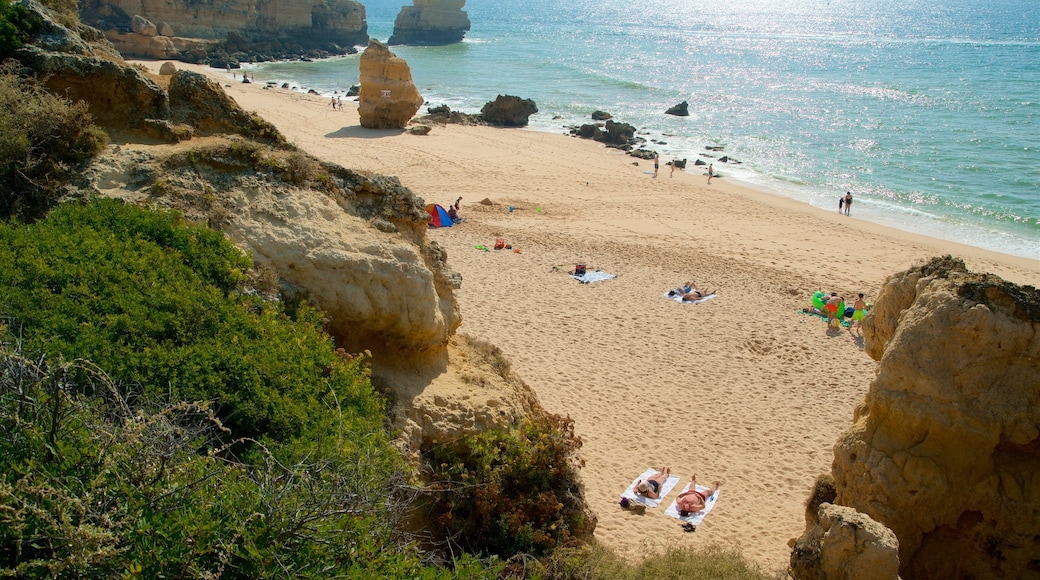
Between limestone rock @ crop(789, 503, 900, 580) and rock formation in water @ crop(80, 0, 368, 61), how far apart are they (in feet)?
194

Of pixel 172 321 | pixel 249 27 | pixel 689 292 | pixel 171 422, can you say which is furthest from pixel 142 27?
pixel 171 422

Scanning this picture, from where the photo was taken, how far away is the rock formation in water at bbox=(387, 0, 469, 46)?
92000 millimetres

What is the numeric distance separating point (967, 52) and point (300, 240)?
92.5 meters

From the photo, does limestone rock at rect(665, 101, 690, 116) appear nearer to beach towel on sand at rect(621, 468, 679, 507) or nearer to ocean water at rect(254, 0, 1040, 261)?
ocean water at rect(254, 0, 1040, 261)

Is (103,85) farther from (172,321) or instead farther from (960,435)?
(960,435)

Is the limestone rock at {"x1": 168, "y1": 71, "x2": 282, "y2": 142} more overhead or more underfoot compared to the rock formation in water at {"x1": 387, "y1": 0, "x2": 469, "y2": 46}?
more underfoot

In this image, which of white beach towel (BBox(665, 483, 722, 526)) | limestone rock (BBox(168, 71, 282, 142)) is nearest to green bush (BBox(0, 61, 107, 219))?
limestone rock (BBox(168, 71, 282, 142))

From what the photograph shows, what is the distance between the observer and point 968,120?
45.1m

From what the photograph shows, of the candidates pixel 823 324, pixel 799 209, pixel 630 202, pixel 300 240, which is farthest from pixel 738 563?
pixel 799 209

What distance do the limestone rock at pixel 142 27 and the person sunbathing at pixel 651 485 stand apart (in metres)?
56.7

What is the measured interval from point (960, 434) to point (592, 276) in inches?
470

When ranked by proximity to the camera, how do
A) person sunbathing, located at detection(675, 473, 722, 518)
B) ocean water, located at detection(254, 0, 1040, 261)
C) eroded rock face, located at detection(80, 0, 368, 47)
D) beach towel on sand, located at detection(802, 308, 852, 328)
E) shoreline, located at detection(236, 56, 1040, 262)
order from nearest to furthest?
person sunbathing, located at detection(675, 473, 722, 518)
beach towel on sand, located at detection(802, 308, 852, 328)
shoreline, located at detection(236, 56, 1040, 262)
ocean water, located at detection(254, 0, 1040, 261)
eroded rock face, located at detection(80, 0, 368, 47)

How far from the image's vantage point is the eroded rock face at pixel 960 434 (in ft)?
21.3

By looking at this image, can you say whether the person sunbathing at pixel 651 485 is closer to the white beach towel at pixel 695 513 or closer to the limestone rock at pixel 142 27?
the white beach towel at pixel 695 513
